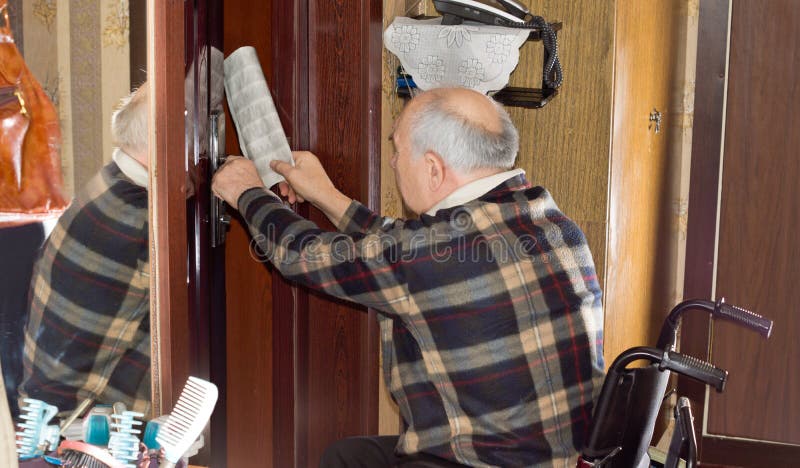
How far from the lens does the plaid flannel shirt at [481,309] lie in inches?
55.7

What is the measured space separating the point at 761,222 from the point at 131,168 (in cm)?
244

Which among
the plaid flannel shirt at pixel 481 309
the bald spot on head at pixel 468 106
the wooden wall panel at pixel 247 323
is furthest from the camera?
the wooden wall panel at pixel 247 323

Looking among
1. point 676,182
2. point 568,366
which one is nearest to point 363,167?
point 568,366

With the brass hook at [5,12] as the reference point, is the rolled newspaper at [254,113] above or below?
below

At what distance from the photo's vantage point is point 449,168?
153 centimetres

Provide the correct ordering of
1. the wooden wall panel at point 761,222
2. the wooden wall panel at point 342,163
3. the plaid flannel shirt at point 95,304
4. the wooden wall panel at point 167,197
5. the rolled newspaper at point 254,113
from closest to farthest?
the plaid flannel shirt at point 95,304, the wooden wall panel at point 167,197, the rolled newspaper at point 254,113, the wooden wall panel at point 342,163, the wooden wall panel at point 761,222

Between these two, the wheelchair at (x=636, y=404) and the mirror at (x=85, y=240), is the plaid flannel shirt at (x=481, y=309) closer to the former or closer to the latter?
the wheelchair at (x=636, y=404)

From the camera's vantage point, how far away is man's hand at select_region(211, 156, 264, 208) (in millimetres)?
1571

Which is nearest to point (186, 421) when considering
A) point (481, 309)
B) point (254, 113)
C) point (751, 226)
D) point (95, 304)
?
point (95, 304)

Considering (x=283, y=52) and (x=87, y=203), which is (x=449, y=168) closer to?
(x=283, y=52)

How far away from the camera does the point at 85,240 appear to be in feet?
3.46

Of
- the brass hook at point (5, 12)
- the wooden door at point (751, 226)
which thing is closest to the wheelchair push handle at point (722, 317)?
the brass hook at point (5, 12)

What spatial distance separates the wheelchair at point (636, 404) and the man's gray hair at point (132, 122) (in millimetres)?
793

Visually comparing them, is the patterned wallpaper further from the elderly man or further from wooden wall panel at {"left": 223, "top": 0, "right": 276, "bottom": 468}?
wooden wall panel at {"left": 223, "top": 0, "right": 276, "bottom": 468}
